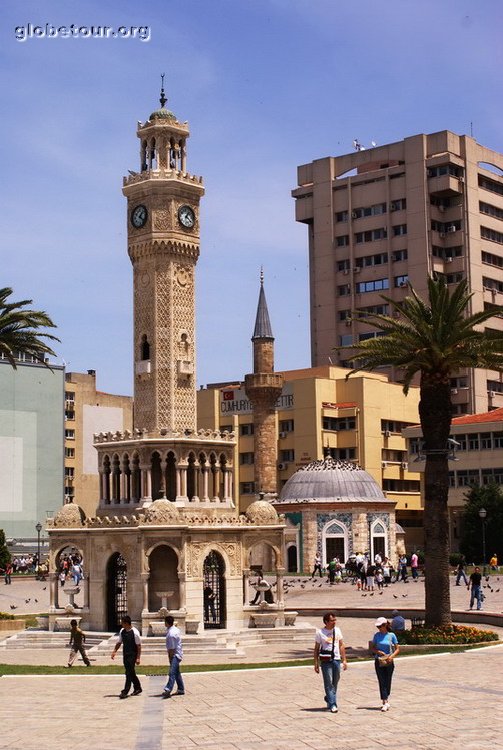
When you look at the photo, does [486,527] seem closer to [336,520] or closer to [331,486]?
[336,520]

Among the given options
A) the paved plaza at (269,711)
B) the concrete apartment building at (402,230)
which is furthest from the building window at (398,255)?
the paved plaza at (269,711)

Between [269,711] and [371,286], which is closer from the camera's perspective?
[269,711]

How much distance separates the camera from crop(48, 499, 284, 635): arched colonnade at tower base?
130ft

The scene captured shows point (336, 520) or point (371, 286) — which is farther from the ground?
point (371, 286)

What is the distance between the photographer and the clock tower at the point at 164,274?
145ft

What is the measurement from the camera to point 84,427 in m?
122

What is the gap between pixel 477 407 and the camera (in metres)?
111

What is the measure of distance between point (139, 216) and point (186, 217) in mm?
1881

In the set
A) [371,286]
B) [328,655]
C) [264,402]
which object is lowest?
[328,655]

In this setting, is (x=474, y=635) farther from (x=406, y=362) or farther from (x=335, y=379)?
(x=335, y=379)

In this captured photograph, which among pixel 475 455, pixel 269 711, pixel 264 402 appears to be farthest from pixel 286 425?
pixel 269 711

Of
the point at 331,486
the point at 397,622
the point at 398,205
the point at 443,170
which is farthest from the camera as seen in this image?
the point at 398,205

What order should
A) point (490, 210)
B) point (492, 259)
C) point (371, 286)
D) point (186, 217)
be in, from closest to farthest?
point (186, 217), point (371, 286), point (492, 259), point (490, 210)

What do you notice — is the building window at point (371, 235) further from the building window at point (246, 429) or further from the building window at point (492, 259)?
the building window at point (246, 429)
